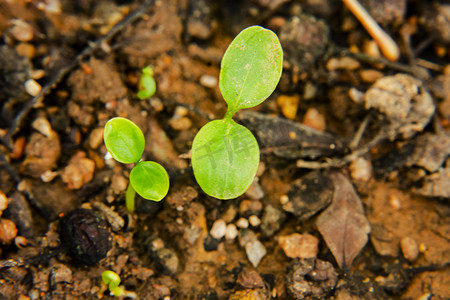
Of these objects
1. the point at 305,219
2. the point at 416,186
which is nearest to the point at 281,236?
the point at 305,219

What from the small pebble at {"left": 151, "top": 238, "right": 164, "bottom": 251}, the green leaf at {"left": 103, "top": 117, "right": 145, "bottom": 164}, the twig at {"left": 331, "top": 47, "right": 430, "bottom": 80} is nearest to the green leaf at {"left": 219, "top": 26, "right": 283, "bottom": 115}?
the green leaf at {"left": 103, "top": 117, "right": 145, "bottom": 164}

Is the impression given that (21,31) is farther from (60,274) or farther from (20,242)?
(60,274)

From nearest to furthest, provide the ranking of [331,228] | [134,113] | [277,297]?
[277,297] → [331,228] → [134,113]

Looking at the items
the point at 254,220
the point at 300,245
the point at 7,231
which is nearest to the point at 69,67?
the point at 7,231

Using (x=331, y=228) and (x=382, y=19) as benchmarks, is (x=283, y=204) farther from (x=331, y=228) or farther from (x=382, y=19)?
(x=382, y=19)

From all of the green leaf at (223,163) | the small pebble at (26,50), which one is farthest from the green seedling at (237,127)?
the small pebble at (26,50)

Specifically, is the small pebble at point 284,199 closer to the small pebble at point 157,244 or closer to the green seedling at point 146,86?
the small pebble at point 157,244
